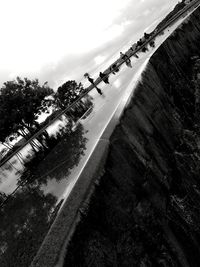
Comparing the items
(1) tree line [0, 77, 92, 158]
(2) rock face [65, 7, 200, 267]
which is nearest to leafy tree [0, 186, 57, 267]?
(2) rock face [65, 7, 200, 267]

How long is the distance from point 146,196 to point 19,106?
57.2 feet

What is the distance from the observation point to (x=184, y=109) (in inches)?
648

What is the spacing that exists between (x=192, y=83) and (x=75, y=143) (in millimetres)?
13234

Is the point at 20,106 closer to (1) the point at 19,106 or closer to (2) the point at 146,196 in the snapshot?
(1) the point at 19,106

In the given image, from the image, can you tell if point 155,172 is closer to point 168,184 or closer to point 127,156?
point 168,184

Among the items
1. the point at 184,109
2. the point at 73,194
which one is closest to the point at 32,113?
the point at 184,109

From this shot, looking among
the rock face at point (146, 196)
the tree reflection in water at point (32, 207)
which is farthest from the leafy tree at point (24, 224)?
the rock face at point (146, 196)

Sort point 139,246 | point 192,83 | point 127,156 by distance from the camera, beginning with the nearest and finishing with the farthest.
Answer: point 139,246, point 127,156, point 192,83

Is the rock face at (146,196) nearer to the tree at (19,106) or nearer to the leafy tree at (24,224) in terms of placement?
the leafy tree at (24,224)

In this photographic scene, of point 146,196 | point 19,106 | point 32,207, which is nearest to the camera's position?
point 146,196

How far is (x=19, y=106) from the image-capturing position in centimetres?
2258

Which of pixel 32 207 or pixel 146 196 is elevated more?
pixel 32 207

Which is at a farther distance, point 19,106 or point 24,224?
point 19,106

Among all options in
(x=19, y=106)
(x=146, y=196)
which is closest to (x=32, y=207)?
(x=146, y=196)
